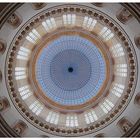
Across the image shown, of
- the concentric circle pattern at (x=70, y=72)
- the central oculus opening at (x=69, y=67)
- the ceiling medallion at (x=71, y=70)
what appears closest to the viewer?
the ceiling medallion at (x=71, y=70)

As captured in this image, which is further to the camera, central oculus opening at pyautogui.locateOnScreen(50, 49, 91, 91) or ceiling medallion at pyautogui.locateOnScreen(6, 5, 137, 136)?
central oculus opening at pyautogui.locateOnScreen(50, 49, 91, 91)

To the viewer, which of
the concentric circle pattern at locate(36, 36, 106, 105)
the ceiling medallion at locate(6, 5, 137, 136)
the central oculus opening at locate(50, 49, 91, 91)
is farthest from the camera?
the central oculus opening at locate(50, 49, 91, 91)

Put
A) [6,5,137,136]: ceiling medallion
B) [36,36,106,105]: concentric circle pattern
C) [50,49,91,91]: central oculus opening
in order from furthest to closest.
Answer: [50,49,91,91]: central oculus opening < [36,36,106,105]: concentric circle pattern < [6,5,137,136]: ceiling medallion

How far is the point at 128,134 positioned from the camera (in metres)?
26.0

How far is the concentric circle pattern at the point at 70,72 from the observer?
1388 inches

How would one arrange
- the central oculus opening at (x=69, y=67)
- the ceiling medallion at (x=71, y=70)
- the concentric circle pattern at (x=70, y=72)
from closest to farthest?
the ceiling medallion at (x=71, y=70) < the concentric circle pattern at (x=70, y=72) < the central oculus opening at (x=69, y=67)

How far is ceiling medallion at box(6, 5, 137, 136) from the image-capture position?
28.4 meters

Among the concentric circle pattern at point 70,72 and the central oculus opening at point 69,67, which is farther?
the central oculus opening at point 69,67

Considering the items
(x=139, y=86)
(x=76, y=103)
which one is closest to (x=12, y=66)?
(x=76, y=103)

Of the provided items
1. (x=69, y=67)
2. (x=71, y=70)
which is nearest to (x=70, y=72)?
(x=71, y=70)

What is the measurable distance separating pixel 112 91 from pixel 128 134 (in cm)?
784

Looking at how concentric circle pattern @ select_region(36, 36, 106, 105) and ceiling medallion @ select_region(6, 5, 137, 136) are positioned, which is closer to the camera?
ceiling medallion @ select_region(6, 5, 137, 136)

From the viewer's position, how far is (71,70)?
3628 centimetres

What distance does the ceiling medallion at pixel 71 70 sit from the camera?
28438 millimetres
